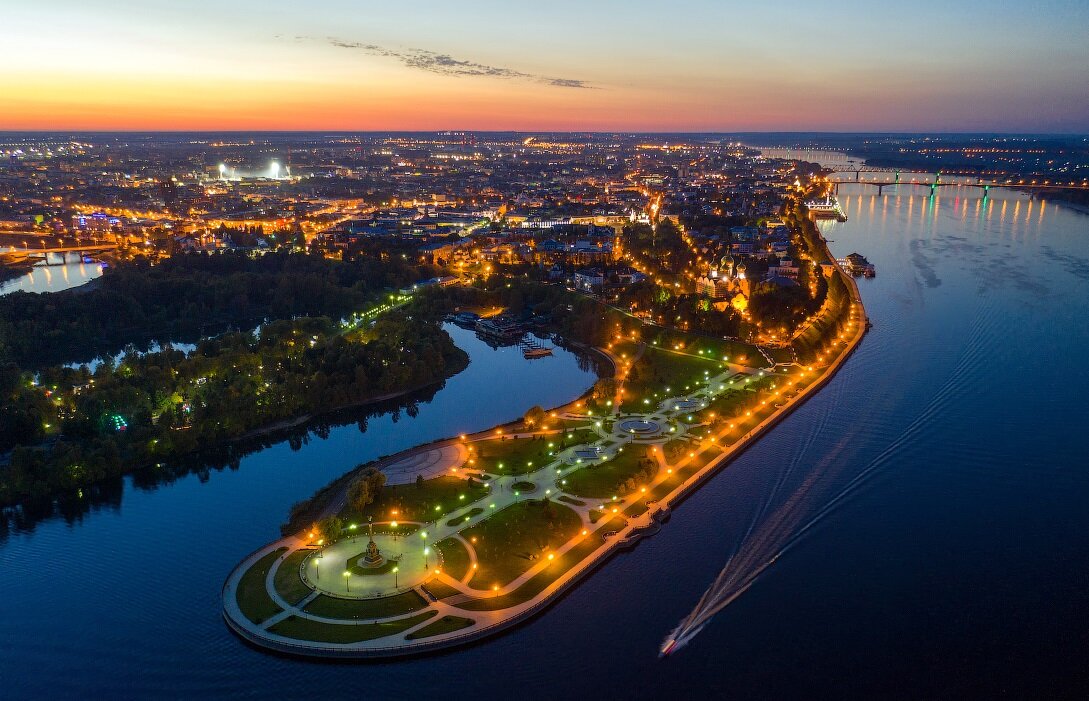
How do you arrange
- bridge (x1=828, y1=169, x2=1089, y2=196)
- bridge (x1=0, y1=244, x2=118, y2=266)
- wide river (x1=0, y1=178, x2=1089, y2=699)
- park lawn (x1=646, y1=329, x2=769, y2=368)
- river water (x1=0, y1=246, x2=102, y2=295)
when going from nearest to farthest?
wide river (x1=0, y1=178, x2=1089, y2=699)
park lawn (x1=646, y1=329, x2=769, y2=368)
river water (x1=0, y1=246, x2=102, y2=295)
bridge (x1=0, y1=244, x2=118, y2=266)
bridge (x1=828, y1=169, x2=1089, y2=196)

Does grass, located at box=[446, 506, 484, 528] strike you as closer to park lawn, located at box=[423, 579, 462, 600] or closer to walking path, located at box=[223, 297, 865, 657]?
walking path, located at box=[223, 297, 865, 657]

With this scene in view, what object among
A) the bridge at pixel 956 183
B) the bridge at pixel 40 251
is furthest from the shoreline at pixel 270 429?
the bridge at pixel 956 183

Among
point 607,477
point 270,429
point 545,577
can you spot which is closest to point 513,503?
point 607,477

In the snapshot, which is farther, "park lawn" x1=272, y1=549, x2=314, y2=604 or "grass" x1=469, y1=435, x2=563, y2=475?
"grass" x1=469, y1=435, x2=563, y2=475

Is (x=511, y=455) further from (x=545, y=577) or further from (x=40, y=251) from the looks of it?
(x=40, y=251)

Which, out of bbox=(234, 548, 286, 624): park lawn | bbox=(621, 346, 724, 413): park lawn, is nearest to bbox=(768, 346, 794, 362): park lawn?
bbox=(621, 346, 724, 413): park lawn

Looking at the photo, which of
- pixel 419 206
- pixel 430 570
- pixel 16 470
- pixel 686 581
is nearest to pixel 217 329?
pixel 16 470

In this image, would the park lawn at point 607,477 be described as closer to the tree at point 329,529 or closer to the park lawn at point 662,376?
the park lawn at point 662,376
